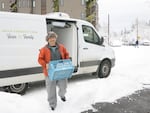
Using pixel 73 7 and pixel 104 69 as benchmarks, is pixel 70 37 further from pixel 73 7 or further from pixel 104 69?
pixel 73 7

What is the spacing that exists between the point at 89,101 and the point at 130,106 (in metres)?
1.09

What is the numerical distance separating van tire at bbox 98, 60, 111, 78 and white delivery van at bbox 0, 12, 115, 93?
0.87m

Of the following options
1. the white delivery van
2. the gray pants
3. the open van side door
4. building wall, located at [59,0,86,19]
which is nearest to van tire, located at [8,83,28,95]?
the white delivery van

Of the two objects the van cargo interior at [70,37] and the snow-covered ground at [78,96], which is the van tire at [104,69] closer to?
the snow-covered ground at [78,96]

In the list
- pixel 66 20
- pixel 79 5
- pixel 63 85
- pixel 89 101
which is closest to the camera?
pixel 63 85

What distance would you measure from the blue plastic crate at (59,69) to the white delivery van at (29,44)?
183cm

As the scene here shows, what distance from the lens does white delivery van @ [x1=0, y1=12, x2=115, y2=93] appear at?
283 inches

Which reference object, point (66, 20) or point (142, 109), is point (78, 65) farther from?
point (142, 109)

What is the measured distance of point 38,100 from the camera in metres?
6.82

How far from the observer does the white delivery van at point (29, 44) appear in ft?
23.6

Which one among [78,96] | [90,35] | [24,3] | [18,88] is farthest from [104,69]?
[24,3]

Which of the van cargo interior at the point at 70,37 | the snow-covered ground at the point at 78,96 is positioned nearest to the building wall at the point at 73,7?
the snow-covered ground at the point at 78,96

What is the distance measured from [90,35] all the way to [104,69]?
60.8 inches

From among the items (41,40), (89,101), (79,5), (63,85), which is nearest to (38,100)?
(63,85)
